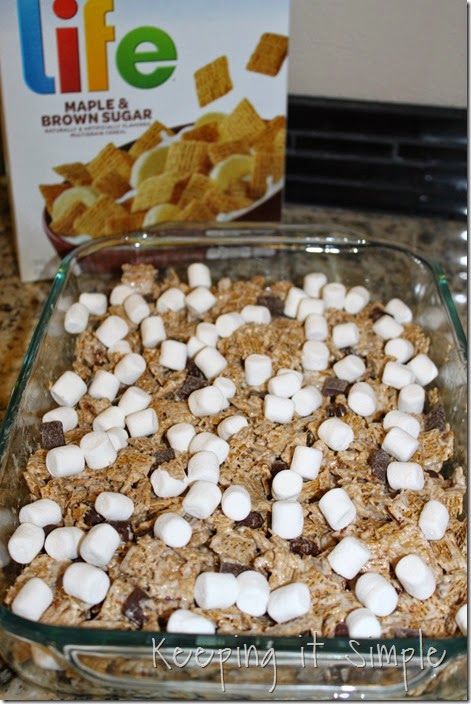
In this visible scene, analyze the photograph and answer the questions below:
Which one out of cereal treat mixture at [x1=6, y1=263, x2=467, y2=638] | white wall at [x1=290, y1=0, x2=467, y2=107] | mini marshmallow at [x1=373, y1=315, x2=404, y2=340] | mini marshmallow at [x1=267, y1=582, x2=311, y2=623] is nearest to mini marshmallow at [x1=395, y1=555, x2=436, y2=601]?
cereal treat mixture at [x1=6, y1=263, x2=467, y2=638]

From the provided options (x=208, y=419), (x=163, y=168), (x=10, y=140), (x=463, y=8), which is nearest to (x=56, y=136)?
(x=10, y=140)

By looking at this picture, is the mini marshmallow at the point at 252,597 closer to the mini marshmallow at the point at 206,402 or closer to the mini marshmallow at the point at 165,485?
the mini marshmallow at the point at 165,485

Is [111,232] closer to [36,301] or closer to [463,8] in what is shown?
[36,301]

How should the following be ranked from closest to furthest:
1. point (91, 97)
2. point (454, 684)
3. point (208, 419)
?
1. point (454, 684)
2. point (208, 419)
3. point (91, 97)

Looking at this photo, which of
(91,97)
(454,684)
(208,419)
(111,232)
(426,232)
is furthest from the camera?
(426,232)

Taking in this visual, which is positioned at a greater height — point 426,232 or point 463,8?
point 463,8

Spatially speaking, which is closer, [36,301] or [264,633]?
[264,633]
